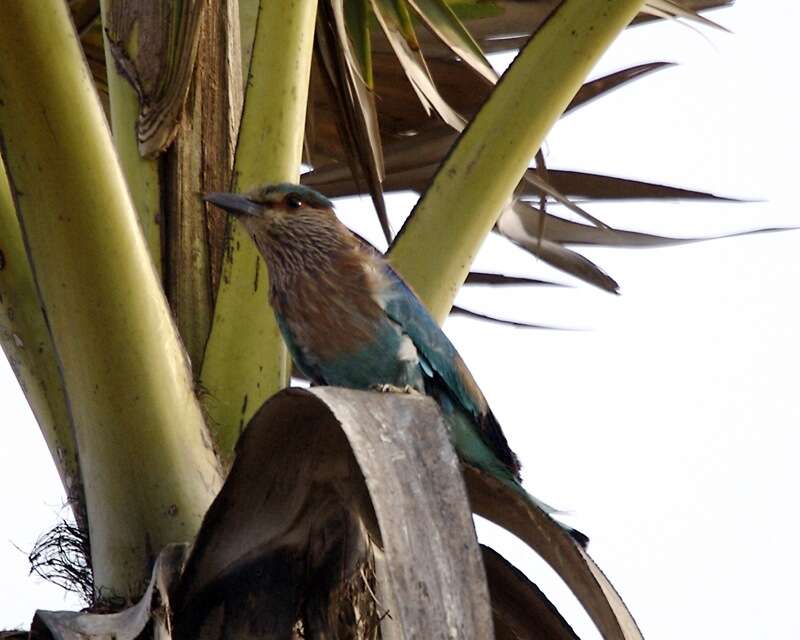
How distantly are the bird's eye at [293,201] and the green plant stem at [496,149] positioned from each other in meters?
0.41

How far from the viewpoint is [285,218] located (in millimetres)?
3041

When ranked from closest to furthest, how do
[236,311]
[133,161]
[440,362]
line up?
1. [236,311]
2. [133,161]
3. [440,362]

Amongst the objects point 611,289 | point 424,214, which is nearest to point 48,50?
point 424,214

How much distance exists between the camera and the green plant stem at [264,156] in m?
2.56

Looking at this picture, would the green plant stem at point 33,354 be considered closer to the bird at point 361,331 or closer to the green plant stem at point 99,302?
the green plant stem at point 99,302

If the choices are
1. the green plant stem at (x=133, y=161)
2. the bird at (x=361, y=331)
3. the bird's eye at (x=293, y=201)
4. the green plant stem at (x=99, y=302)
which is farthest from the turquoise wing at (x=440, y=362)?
the green plant stem at (x=99, y=302)

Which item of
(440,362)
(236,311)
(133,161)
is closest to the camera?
(236,311)

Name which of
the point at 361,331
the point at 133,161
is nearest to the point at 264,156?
the point at 133,161

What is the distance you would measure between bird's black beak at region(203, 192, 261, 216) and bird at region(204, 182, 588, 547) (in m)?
0.04

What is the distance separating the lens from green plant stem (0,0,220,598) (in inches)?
85.6

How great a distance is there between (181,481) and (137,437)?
0.11 metres

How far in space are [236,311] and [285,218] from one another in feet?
1.63

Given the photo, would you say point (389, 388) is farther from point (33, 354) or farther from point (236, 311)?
point (33, 354)

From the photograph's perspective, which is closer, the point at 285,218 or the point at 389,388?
the point at 389,388
